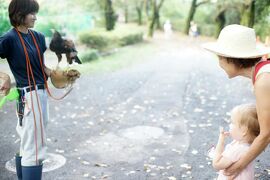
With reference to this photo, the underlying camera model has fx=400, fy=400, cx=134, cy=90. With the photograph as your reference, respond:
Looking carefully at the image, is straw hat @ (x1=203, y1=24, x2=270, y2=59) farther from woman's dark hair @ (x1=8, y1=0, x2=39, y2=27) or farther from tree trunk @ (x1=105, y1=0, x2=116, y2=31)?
tree trunk @ (x1=105, y1=0, x2=116, y2=31)

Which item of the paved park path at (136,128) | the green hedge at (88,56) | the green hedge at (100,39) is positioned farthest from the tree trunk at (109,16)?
the paved park path at (136,128)

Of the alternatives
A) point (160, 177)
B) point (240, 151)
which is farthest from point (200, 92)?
point (240, 151)

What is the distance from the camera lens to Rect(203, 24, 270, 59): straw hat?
2646 millimetres

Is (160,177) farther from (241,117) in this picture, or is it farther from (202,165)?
(241,117)

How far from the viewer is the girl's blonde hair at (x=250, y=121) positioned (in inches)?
105

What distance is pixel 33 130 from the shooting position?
3.57 m

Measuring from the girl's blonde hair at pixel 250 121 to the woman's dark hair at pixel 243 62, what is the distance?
280 millimetres

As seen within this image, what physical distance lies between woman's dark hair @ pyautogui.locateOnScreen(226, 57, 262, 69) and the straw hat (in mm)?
53

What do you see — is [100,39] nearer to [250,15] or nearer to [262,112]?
[250,15]

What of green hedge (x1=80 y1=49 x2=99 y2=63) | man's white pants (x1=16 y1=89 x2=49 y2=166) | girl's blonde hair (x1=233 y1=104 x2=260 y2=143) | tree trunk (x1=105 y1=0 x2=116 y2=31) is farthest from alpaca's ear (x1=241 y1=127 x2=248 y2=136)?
tree trunk (x1=105 y1=0 x2=116 y2=31)

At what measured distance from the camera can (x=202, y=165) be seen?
5.05 metres

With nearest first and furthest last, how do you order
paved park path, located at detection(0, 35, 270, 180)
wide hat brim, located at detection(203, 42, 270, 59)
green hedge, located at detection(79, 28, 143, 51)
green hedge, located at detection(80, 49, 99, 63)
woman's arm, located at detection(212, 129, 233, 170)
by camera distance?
1. wide hat brim, located at detection(203, 42, 270, 59)
2. woman's arm, located at detection(212, 129, 233, 170)
3. paved park path, located at detection(0, 35, 270, 180)
4. green hedge, located at detection(80, 49, 99, 63)
5. green hedge, located at detection(79, 28, 143, 51)

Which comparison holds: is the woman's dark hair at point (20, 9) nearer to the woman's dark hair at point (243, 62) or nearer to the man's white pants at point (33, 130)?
the man's white pants at point (33, 130)

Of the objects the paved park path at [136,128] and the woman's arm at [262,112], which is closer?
the woman's arm at [262,112]
